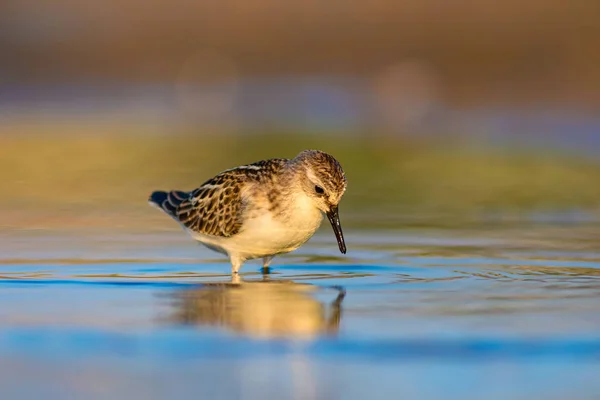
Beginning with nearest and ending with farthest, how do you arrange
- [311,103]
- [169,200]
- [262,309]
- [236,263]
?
[262,309]
[236,263]
[169,200]
[311,103]

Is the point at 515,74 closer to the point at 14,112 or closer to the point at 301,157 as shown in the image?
the point at 14,112

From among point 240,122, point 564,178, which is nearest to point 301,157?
point 564,178

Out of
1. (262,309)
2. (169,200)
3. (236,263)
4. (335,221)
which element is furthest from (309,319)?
(169,200)

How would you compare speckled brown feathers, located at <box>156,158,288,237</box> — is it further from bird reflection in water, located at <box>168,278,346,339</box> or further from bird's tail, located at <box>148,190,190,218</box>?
bird reflection in water, located at <box>168,278,346,339</box>

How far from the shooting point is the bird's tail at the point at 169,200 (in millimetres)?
11344

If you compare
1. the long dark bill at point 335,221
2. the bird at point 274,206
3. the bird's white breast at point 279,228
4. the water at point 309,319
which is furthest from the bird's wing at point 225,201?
the long dark bill at point 335,221

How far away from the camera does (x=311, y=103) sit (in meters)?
23.9

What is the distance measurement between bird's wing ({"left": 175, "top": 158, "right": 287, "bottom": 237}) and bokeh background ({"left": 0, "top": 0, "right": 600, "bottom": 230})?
1711 mm

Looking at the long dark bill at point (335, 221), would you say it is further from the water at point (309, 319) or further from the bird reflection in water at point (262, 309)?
the bird reflection in water at point (262, 309)

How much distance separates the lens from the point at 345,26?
27.5 meters

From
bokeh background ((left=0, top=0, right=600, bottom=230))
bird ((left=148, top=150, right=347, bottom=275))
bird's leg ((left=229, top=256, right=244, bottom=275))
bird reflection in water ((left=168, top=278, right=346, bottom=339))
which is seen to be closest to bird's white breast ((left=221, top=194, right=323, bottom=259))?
bird ((left=148, top=150, right=347, bottom=275))

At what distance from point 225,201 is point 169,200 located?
4.47 feet

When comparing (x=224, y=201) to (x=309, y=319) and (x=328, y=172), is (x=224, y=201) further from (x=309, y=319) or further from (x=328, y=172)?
(x=309, y=319)

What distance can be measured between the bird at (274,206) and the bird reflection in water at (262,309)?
42 centimetres
